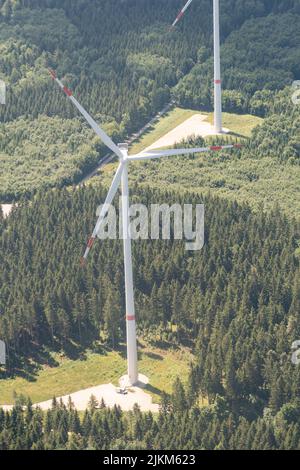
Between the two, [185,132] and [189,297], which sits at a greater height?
[185,132]

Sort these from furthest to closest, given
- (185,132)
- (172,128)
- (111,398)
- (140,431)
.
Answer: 1. (172,128)
2. (185,132)
3. (111,398)
4. (140,431)

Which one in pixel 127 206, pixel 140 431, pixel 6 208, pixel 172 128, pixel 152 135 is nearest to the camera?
pixel 140 431

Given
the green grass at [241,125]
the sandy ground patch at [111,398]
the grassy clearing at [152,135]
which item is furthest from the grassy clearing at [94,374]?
the green grass at [241,125]

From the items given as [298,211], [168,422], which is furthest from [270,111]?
[168,422]

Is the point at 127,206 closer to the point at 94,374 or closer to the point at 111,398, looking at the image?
the point at 111,398

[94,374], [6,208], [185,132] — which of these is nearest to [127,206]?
[94,374]

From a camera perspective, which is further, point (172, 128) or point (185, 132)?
point (172, 128)

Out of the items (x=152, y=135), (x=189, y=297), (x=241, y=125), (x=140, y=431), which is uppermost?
(x=241, y=125)

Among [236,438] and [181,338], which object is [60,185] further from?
[236,438]
